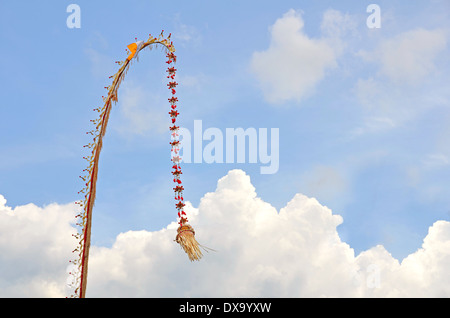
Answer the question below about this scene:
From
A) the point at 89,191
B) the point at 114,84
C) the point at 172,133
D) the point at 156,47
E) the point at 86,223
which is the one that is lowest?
the point at 86,223

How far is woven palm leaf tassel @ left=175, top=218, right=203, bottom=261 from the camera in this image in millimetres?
14047

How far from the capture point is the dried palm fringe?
553 inches

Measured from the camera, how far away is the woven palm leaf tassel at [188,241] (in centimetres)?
1405

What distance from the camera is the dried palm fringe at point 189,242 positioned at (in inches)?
553

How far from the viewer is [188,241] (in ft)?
46.4

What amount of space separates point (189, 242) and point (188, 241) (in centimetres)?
4
